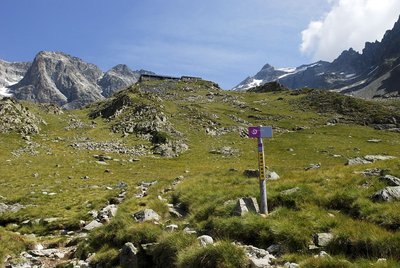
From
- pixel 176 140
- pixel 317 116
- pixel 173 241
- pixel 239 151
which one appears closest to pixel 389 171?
pixel 173 241

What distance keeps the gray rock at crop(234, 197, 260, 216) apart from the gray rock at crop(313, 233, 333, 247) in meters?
3.47

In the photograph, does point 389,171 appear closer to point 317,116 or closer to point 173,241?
point 173,241

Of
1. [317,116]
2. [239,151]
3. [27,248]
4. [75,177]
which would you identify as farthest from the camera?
[317,116]

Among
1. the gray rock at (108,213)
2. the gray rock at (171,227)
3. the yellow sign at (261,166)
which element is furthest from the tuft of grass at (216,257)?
the gray rock at (108,213)

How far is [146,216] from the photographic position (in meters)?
18.9

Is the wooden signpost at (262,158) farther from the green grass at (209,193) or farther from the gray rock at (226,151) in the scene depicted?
the gray rock at (226,151)

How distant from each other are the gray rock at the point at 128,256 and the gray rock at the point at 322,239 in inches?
254

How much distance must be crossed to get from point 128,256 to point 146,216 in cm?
440

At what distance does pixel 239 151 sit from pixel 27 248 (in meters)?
49.6

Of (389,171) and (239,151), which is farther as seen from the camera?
(239,151)

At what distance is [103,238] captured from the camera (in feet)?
57.2

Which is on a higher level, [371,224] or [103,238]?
[371,224]

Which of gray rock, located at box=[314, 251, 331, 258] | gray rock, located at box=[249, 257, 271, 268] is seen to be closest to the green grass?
gray rock, located at box=[314, 251, 331, 258]

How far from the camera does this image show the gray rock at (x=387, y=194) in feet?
47.8
